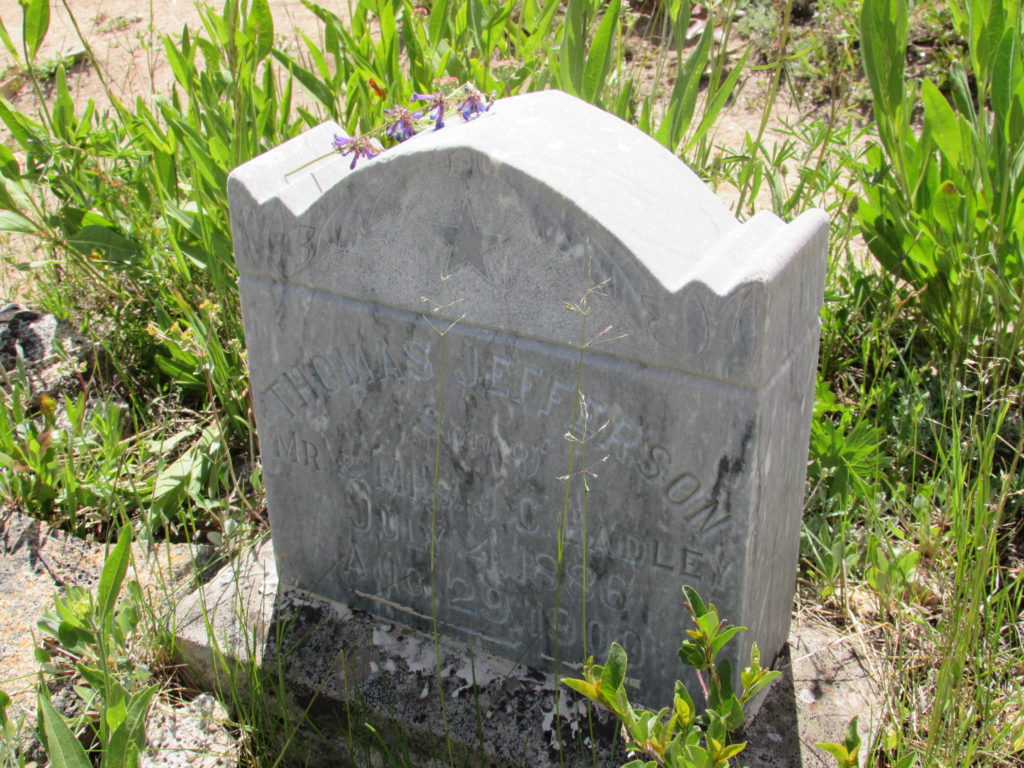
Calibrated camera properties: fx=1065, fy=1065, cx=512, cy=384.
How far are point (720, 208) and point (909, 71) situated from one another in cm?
290

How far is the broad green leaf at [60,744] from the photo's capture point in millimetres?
1515

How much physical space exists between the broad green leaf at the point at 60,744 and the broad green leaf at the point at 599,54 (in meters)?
1.56

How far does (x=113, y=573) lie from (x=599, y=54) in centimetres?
140

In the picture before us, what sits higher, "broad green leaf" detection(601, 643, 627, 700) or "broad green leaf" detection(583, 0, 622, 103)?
"broad green leaf" detection(583, 0, 622, 103)

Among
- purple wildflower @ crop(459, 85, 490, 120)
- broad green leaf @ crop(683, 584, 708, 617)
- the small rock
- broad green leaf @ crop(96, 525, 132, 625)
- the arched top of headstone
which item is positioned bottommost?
the small rock

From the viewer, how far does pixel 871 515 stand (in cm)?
208

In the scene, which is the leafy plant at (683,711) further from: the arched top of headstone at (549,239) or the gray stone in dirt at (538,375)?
the arched top of headstone at (549,239)

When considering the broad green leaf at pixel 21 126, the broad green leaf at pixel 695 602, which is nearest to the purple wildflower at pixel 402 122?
the broad green leaf at pixel 695 602

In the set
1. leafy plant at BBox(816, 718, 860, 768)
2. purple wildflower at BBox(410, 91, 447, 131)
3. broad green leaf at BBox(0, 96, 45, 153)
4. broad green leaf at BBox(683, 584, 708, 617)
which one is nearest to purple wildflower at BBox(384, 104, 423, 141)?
purple wildflower at BBox(410, 91, 447, 131)

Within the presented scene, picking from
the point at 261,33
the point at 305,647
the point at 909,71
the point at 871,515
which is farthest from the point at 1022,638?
the point at 909,71

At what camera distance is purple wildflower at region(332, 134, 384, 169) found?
176 centimetres

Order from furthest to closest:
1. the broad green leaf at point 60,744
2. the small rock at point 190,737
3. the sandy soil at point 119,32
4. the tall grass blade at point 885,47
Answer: the sandy soil at point 119,32
the tall grass blade at point 885,47
the small rock at point 190,737
the broad green leaf at point 60,744

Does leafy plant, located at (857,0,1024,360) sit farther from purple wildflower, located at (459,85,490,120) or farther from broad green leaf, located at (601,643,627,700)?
broad green leaf, located at (601,643,627,700)

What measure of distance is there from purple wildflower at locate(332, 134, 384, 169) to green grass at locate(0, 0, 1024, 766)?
0.68 metres
